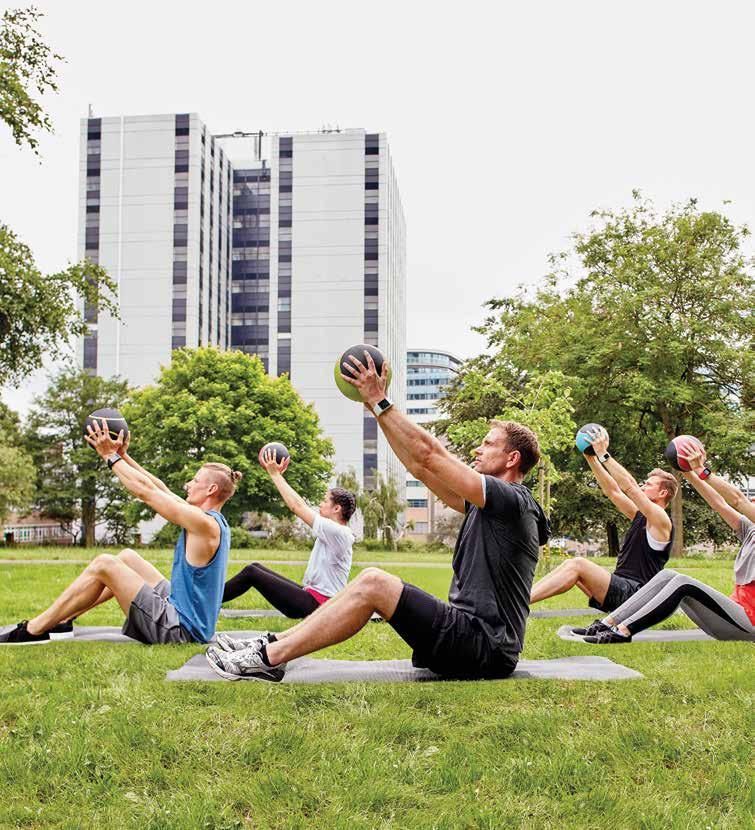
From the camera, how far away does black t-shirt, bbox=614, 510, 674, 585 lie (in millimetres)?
8094

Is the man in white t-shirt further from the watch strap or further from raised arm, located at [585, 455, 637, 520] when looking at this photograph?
raised arm, located at [585, 455, 637, 520]

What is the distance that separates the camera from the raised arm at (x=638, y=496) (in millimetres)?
7516

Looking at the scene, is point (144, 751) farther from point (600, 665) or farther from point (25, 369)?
point (25, 369)

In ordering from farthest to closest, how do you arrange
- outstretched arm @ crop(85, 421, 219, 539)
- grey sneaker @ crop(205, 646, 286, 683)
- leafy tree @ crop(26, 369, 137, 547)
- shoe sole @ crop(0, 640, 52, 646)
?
leafy tree @ crop(26, 369, 137, 547) → shoe sole @ crop(0, 640, 52, 646) → outstretched arm @ crop(85, 421, 219, 539) → grey sneaker @ crop(205, 646, 286, 683)

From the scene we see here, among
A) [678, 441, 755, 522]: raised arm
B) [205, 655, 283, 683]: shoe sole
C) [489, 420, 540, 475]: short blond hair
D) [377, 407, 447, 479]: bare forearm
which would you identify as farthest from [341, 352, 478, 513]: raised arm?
[678, 441, 755, 522]: raised arm

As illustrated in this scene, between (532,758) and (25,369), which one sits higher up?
(25,369)

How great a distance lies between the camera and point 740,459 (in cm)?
2853

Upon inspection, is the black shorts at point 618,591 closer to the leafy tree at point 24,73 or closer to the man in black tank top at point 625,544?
the man in black tank top at point 625,544

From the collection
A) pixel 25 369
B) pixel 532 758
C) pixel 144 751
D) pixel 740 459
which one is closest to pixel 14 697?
pixel 144 751

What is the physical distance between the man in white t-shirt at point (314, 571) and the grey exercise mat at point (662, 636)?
7.10ft

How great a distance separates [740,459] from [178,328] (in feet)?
192

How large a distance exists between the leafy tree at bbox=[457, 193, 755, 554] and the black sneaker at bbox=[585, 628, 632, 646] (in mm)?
22069

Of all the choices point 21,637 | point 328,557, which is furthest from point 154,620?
point 328,557

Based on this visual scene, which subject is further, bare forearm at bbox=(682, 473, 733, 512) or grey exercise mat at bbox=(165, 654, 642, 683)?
bare forearm at bbox=(682, 473, 733, 512)
